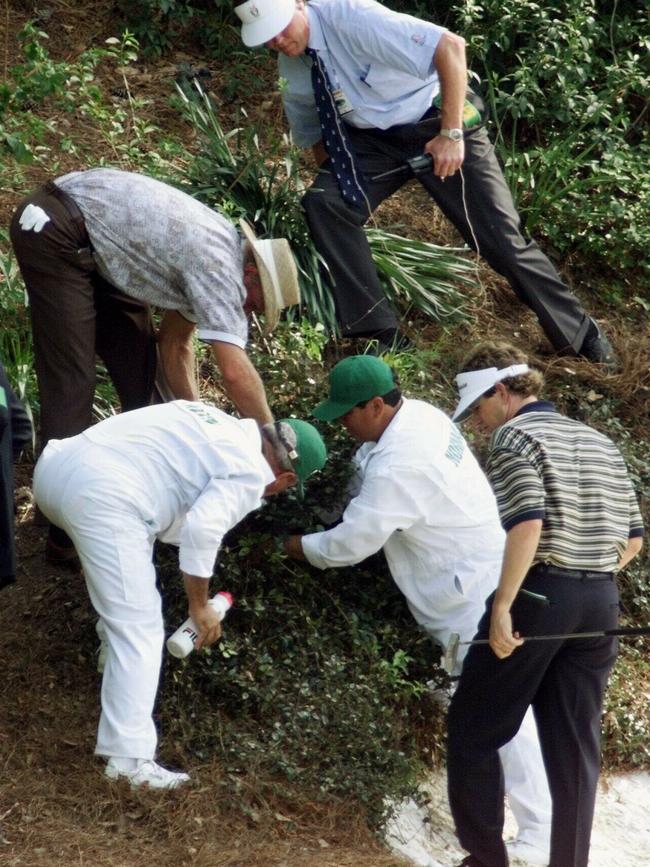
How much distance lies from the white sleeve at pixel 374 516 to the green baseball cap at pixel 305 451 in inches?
11.8

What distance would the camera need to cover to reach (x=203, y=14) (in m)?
9.49

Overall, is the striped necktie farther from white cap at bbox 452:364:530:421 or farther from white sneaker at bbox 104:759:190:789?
white sneaker at bbox 104:759:190:789

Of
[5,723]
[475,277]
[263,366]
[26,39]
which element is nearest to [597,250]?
[475,277]

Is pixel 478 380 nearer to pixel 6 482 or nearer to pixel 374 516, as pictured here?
pixel 374 516

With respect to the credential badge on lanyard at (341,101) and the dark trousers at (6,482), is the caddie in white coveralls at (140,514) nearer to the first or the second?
the dark trousers at (6,482)

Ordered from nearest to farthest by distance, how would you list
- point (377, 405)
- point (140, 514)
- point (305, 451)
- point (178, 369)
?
point (140, 514), point (305, 451), point (377, 405), point (178, 369)

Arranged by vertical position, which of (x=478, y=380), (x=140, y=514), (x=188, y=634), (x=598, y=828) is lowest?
(x=598, y=828)

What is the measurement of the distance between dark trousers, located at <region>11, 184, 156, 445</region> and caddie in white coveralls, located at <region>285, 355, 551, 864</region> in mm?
1062

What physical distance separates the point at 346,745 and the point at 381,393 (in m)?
1.40

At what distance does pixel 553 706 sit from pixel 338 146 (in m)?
3.36

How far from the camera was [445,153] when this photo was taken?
6871 millimetres

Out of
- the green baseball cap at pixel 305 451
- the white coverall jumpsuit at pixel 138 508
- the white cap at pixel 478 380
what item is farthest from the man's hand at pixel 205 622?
the white cap at pixel 478 380

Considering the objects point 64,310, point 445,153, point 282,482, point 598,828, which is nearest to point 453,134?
point 445,153

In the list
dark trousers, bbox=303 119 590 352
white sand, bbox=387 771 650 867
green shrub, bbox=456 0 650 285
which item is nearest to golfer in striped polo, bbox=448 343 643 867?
white sand, bbox=387 771 650 867
